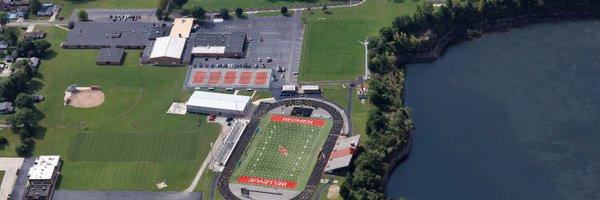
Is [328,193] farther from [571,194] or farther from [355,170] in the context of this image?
[571,194]

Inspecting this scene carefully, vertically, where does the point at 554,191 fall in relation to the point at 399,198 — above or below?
above

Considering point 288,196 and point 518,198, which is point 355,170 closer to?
point 288,196

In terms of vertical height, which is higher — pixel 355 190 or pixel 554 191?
pixel 554 191

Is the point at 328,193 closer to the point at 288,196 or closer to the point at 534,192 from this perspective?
the point at 288,196

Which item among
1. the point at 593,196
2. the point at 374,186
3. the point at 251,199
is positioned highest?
the point at 593,196

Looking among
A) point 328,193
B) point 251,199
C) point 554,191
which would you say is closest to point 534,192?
point 554,191

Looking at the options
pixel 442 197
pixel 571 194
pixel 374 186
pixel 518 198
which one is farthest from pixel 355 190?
pixel 571 194

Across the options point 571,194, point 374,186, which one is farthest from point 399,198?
point 571,194
